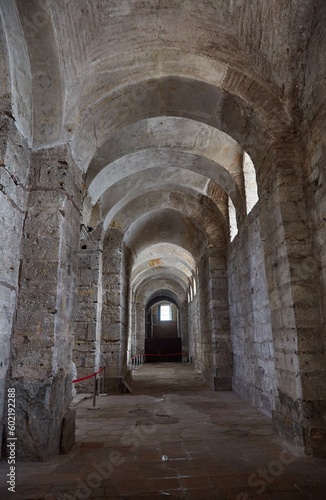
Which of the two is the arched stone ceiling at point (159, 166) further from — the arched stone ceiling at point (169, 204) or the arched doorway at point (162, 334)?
the arched doorway at point (162, 334)

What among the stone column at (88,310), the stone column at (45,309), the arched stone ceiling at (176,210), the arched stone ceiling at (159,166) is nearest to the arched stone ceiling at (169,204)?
the arched stone ceiling at (176,210)

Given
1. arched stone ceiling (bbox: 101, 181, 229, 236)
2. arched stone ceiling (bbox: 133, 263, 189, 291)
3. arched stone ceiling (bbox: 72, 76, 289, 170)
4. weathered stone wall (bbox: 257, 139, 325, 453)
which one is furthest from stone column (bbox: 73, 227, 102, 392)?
arched stone ceiling (bbox: 133, 263, 189, 291)

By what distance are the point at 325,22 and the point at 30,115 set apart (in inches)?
145

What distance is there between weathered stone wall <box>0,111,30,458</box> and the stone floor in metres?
1.01

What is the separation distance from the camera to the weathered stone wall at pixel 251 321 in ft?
17.7

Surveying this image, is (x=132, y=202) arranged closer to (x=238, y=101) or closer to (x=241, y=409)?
(x=238, y=101)

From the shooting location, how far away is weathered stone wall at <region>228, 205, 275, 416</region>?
5.41m

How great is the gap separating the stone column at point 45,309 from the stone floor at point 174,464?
38 centimetres

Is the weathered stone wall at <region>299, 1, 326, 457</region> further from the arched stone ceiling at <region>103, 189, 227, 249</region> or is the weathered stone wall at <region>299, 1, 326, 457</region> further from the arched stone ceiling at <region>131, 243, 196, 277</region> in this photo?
the arched stone ceiling at <region>131, 243, 196, 277</region>

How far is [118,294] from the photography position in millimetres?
8477

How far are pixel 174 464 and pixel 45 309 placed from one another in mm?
2130

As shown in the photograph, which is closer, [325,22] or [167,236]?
[325,22]

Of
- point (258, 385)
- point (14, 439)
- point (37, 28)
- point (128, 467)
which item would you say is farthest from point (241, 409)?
point (37, 28)

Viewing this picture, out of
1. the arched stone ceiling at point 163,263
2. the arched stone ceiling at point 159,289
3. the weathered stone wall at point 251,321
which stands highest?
the arched stone ceiling at point 163,263
